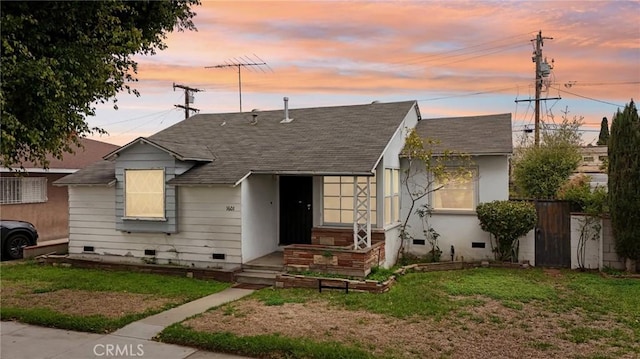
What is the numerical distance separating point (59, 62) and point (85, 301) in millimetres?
4729

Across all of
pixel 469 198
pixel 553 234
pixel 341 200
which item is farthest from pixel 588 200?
pixel 341 200

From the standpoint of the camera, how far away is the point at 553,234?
12.4m

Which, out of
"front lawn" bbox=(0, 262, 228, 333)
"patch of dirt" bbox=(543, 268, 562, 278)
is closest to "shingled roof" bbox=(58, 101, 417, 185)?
"front lawn" bbox=(0, 262, 228, 333)

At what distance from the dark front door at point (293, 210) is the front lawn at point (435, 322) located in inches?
133

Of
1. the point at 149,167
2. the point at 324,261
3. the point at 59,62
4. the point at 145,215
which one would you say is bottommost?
the point at 324,261

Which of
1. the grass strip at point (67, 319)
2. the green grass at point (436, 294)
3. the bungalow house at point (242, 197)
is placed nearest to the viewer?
the grass strip at point (67, 319)

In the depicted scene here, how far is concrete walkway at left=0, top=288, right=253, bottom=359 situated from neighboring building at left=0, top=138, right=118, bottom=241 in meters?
10.7

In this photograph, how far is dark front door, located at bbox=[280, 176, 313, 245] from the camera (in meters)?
13.1

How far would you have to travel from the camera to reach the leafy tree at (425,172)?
502 inches

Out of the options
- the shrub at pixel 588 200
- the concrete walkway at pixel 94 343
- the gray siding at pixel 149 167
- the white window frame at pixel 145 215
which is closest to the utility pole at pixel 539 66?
the shrub at pixel 588 200

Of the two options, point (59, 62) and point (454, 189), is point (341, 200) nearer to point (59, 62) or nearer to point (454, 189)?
point (454, 189)

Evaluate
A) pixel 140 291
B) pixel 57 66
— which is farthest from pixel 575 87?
pixel 57 66

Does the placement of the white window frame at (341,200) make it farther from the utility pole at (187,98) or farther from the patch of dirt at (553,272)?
the utility pole at (187,98)

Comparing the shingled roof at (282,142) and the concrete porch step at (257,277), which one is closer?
the concrete porch step at (257,277)
